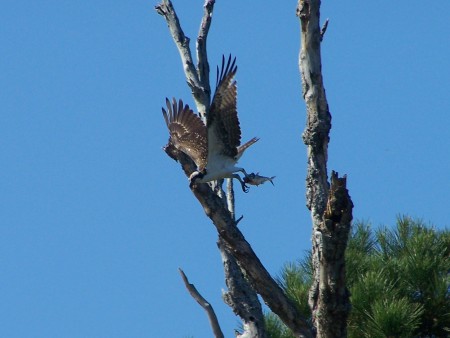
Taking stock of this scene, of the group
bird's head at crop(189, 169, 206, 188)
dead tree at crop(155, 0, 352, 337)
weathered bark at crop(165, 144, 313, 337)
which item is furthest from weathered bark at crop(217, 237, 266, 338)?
weathered bark at crop(165, 144, 313, 337)

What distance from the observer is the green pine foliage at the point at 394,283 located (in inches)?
340

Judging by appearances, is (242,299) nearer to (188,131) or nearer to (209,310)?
(209,310)

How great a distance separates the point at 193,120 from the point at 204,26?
89cm

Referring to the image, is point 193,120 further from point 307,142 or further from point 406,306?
point 406,306

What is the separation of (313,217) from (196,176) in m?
1.54

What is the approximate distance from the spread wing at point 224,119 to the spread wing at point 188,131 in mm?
221

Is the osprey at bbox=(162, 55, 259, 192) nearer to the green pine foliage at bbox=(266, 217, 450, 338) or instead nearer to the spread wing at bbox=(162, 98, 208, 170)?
the spread wing at bbox=(162, 98, 208, 170)

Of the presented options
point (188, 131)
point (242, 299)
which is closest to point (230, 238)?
point (242, 299)

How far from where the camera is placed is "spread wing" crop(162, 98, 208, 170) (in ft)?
34.5

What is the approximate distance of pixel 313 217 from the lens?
8.55 metres

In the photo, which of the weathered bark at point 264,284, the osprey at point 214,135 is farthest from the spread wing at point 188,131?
the weathered bark at point 264,284

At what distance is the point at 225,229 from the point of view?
8.86 metres

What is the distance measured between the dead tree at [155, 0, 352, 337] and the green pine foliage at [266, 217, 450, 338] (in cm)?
44

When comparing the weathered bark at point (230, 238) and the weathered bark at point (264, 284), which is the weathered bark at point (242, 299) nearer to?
the weathered bark at point (230, 238)
